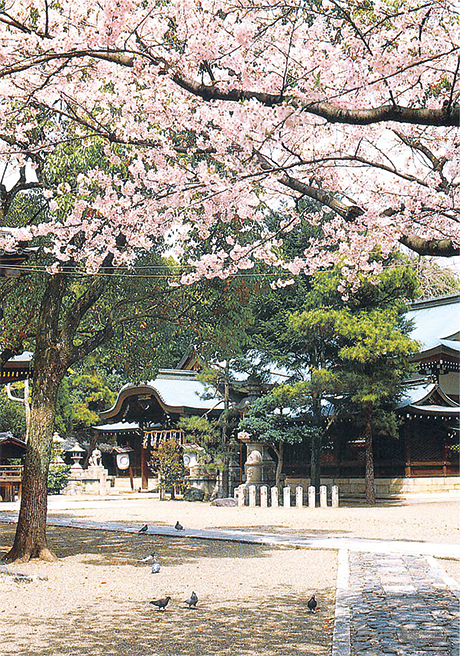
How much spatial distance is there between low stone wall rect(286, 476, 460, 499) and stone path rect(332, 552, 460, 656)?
15130 mm

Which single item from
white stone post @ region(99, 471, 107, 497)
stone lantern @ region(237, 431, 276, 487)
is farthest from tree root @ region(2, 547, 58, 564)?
white stone post @ region(99, 471, 107, 497)

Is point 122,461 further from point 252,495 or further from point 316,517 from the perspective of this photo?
point 316,517

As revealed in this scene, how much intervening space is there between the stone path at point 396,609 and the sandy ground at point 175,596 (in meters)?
0.24

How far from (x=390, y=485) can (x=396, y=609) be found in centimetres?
1905

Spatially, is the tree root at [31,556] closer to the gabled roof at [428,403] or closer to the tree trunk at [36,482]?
the tree trunk at [36,482]

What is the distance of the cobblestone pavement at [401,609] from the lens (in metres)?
6.33

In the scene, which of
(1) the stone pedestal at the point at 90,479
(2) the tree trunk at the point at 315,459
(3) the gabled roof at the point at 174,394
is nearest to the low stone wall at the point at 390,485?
(2) the tree trunk at the point at 315,459

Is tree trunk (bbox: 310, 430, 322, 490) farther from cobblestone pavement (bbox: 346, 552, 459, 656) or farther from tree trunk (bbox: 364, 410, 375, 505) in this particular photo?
cobblestone pavement (bbox: 346, 552, 459, 656)

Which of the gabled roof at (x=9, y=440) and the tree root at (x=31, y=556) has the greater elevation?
the gabled roof at (x=9, y=440)

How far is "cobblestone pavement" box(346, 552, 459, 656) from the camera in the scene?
6.33 metres

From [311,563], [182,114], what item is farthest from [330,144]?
[311,563]

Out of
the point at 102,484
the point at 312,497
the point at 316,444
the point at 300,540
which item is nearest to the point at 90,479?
the point at 102,484

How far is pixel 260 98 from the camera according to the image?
18.4ft

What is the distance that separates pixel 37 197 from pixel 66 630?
9468mm
